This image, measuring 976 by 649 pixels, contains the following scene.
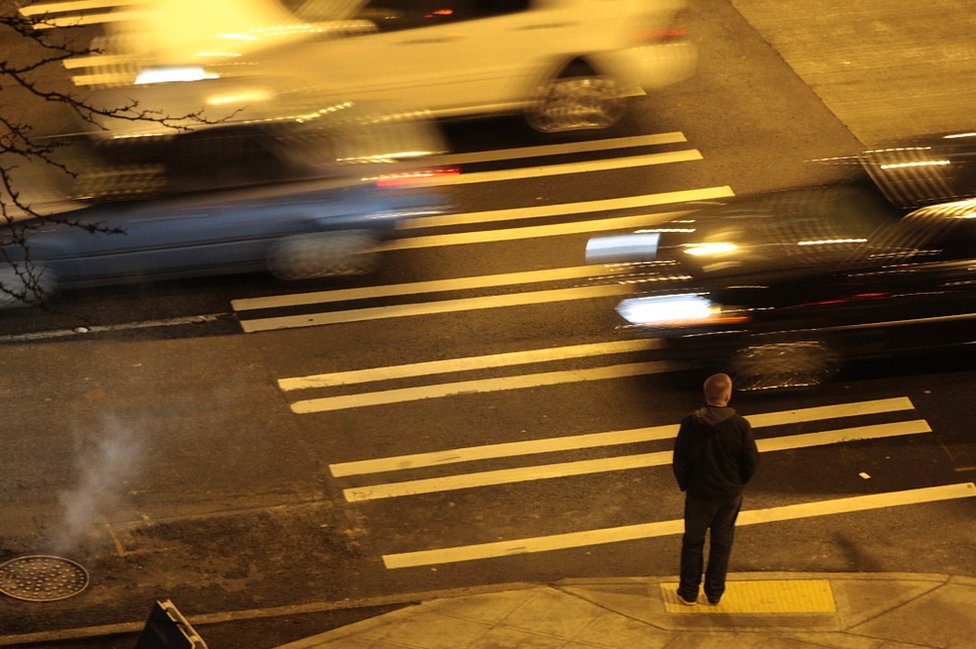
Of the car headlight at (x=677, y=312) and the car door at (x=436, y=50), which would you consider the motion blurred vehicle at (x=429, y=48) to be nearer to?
the car door at (x=436, y=50)

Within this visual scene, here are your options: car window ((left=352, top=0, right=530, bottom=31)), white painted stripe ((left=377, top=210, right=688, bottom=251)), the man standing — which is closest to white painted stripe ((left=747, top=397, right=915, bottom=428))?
the man standing

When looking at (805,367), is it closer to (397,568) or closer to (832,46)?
(397,568)

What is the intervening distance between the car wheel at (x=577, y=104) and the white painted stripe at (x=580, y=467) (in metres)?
5.75

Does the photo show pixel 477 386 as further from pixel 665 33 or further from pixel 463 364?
pixel 665 33

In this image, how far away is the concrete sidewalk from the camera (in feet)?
29.7

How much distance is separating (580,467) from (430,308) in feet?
8.53

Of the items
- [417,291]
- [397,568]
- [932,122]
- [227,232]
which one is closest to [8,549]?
[397,568]

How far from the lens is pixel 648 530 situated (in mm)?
10250

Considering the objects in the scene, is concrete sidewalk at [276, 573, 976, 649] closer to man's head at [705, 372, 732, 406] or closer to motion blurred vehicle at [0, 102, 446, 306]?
man's head at [705, 372, 732, 406]

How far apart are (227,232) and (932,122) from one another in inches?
326

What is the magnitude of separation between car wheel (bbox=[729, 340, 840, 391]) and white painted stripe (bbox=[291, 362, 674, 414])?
617mm

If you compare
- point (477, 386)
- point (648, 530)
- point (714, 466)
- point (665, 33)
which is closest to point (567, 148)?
point (665, 33)

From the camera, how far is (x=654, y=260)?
11781 millimetres

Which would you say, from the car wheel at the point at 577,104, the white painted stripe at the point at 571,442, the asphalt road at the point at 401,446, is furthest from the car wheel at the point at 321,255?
the car wheel at the point at 577,104
